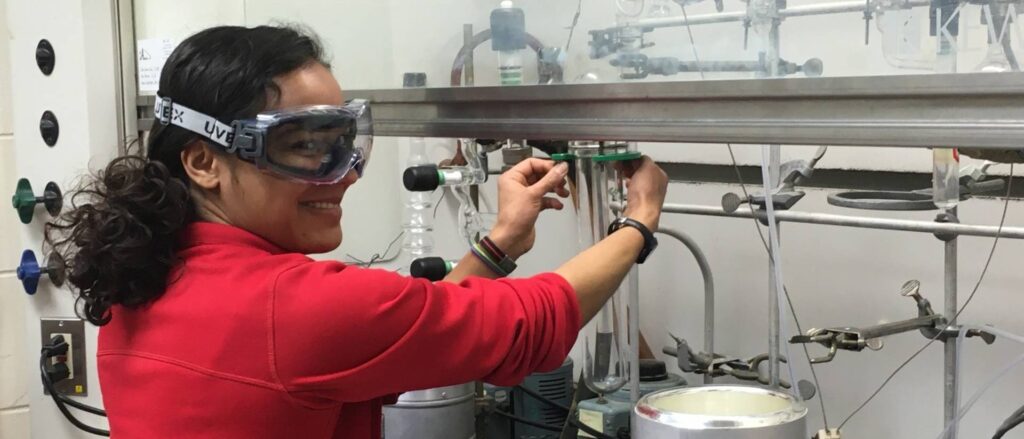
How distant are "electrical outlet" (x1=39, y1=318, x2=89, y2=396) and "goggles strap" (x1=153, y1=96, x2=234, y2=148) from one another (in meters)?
1.03

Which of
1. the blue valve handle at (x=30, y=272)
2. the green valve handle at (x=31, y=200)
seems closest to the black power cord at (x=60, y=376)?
the blue valve handle at (x=30, y=272)

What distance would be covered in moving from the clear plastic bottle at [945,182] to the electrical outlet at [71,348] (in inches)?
61.8

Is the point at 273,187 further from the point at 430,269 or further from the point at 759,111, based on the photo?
the point at 759,111

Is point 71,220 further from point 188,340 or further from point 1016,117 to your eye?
point 1016,117

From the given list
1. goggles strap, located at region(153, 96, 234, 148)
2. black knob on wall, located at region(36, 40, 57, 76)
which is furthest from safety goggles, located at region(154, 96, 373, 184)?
black knob on wall, located at region(36, 40, 57, 76)

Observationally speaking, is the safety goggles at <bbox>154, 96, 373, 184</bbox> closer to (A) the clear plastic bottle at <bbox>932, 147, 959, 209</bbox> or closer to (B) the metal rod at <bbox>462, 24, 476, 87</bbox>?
(B) the metal rod at <bbox>462, 24, 476, 87</bbox>

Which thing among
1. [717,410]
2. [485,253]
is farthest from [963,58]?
[485,253]

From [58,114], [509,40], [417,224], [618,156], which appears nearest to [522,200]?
[618,156]

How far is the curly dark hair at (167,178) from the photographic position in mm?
1110

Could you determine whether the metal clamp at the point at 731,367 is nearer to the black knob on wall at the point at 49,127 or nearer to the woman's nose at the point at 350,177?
the woman's nose at the point at 350,177

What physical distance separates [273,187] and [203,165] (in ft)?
0.29

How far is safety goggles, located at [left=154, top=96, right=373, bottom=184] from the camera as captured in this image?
1097 millimetres

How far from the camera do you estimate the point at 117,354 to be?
1.17m

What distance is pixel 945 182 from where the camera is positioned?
143 centimetres
